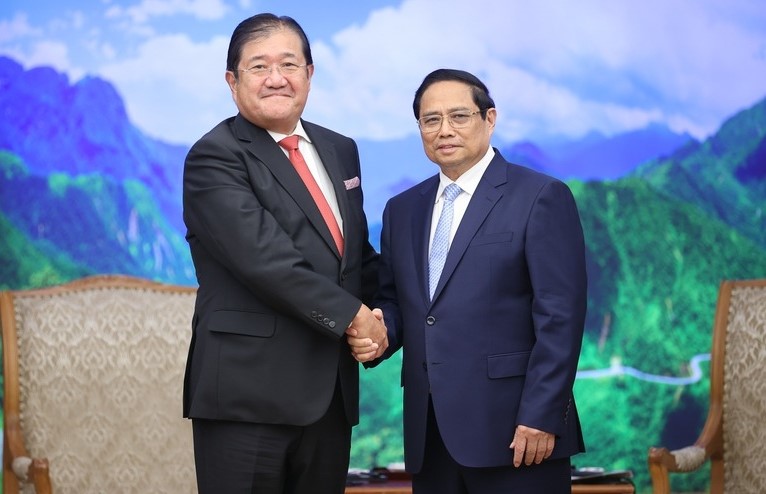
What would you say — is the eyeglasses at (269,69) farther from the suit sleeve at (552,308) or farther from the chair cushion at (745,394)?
the chair cushion at (745,394)

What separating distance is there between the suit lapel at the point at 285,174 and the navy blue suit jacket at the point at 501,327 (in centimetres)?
28

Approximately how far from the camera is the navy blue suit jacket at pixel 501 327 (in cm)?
226

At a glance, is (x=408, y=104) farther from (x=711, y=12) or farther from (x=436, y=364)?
(x=436, y=364)

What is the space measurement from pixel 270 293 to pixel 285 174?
0.29 metres

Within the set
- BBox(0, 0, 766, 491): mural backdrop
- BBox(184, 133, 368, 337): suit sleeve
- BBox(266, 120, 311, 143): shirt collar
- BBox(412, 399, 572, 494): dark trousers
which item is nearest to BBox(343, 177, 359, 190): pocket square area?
BBox(266, 120, 311, 143): shirt collar

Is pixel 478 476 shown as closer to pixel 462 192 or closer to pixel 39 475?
pixel 462 192

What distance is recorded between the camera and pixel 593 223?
533 centimetres

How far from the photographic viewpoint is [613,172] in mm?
5328

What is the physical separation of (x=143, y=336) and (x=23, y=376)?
372mm

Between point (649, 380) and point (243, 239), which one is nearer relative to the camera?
point (243, 239)

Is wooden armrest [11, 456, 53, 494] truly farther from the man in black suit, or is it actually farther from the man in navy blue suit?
the man in navy blue suit

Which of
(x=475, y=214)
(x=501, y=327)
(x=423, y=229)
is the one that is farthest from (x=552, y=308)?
(x=423, y=229)

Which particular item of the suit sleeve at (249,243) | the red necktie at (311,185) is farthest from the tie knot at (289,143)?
the suit sleeve at (249,243)

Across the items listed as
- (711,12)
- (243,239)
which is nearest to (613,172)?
(711,12)
